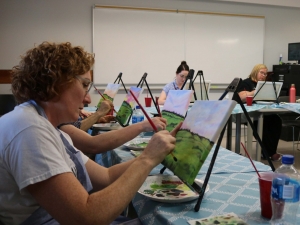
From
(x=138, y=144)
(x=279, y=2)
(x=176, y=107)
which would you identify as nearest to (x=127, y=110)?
(x=138, y=144)

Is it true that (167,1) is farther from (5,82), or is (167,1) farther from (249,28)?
(5,82)

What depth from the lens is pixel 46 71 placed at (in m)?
0.88

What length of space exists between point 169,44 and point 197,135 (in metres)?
4.35

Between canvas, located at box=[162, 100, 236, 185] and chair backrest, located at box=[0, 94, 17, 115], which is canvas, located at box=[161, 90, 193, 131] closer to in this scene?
canvas, located at box=[162, 100, 236, 185]

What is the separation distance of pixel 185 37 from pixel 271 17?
70.7 inches

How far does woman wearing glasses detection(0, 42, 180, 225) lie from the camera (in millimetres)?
752

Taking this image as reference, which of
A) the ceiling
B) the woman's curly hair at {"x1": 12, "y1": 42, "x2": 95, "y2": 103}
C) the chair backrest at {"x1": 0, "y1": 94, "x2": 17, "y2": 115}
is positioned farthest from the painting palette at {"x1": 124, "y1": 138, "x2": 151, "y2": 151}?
the ceiling

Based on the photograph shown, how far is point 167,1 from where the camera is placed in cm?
507

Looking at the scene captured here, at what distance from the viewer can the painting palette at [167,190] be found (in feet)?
3.23

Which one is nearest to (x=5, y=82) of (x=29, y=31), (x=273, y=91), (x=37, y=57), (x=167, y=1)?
(x=29, y=31)

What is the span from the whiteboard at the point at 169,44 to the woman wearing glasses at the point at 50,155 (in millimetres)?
3998

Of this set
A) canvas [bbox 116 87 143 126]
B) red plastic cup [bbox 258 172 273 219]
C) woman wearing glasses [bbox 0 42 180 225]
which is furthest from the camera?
canvas [bbox 116 87 143 126]

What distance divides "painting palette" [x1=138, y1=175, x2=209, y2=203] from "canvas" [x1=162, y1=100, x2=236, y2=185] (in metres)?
0.07

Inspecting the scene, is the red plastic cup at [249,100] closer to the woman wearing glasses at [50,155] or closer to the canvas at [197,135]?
the canvas at [197,135]
